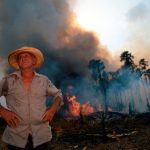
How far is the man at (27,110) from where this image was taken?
3.52 metres

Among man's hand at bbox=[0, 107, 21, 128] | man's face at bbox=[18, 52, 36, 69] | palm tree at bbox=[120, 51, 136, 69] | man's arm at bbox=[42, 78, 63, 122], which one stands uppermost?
palm tree at bbox=[120, 51, 136, 69]

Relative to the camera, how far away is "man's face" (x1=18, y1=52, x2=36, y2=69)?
3910mm

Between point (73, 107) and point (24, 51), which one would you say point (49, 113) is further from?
point (73, 107)

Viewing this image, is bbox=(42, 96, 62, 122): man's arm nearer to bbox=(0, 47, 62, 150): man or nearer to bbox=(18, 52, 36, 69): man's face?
bbox=(0, 47, 62, 150): man

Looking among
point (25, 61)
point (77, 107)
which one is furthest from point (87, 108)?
point (25, 61)

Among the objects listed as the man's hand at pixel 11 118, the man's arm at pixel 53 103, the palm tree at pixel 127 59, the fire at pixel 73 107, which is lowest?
the man's hand at pixel 11 118

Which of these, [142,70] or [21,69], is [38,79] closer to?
[21,69]

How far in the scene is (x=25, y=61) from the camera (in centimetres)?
396

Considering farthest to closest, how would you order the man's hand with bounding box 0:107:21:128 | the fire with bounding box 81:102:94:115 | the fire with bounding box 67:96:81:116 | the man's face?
1. the fire with bounding box 81:102:94:115
2. the fire with bounding box 67:96:81:116
3. the man's face
4. the man's hand with bounding box 0:107:21:128

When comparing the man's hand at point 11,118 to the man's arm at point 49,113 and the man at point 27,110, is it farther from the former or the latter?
the man's arm at point 49,113

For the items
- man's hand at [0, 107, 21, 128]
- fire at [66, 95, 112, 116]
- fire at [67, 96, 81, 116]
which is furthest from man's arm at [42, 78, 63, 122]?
fire at [67, 96, 81, 116]

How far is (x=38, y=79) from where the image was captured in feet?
12.7

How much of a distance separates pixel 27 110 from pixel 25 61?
76 cm

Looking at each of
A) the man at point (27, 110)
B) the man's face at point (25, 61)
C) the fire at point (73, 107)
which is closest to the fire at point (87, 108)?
the fire at point (73, 107)
